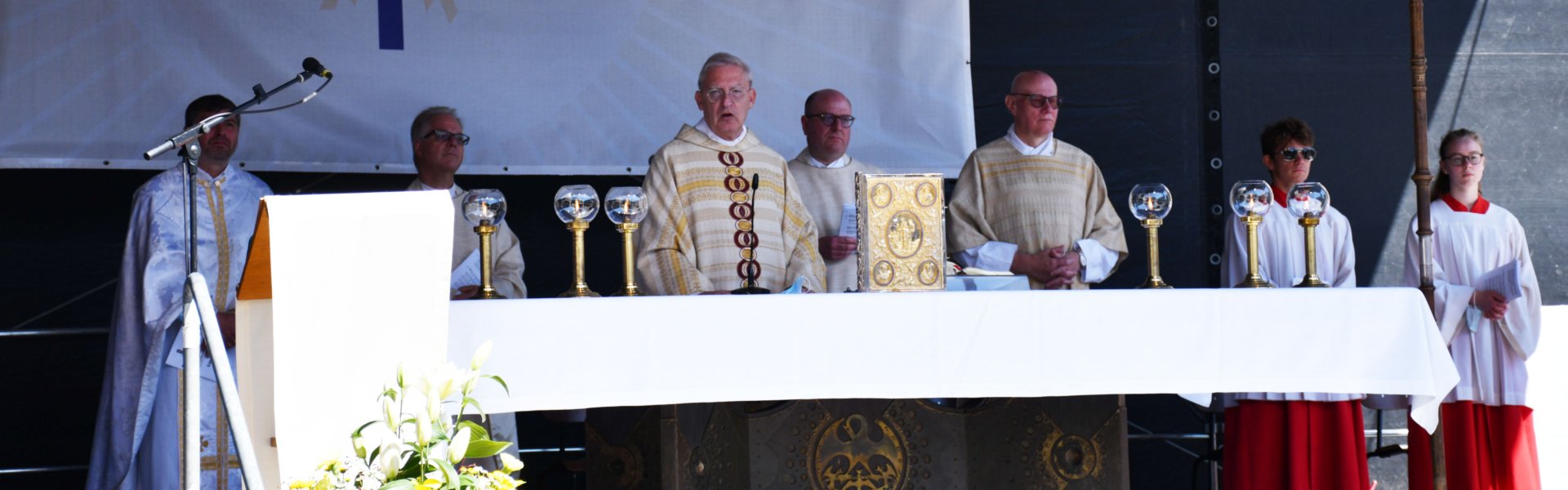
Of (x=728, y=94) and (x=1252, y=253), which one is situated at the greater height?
(x=728, y=94)

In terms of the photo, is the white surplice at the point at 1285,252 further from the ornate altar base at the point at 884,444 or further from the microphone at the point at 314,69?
the microphone at the point at 314,69

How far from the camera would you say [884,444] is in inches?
153

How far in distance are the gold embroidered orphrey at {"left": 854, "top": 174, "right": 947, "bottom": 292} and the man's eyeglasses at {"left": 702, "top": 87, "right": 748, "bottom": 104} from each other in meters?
1.04

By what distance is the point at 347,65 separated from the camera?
5.58m

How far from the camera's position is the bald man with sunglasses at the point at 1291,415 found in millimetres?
4867

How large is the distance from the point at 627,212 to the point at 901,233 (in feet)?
2.14

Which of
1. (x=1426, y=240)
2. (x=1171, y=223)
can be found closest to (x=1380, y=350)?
(x=1426, y=240)

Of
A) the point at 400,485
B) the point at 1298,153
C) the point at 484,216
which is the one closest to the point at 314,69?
the point at 484,216

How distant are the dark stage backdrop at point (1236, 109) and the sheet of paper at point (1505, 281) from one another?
112cm

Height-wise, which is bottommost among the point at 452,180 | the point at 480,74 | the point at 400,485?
the point at 400,485

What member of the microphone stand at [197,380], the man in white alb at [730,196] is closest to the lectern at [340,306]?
the microphone stand at [197,380]

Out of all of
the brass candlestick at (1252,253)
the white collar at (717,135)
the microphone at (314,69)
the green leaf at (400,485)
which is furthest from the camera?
the white collar at (717,135)

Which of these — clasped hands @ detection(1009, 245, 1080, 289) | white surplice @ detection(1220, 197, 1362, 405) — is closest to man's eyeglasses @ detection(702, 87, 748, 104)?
clasped hands @ detection(1009, 245, 1080, 289)

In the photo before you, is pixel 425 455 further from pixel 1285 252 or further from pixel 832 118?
pixel 1285 252
